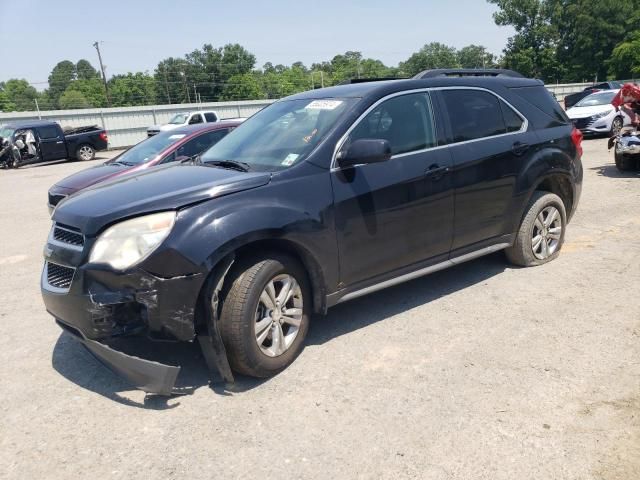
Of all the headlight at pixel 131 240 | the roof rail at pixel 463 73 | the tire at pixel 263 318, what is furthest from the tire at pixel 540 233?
the headlight at pixel 131 240

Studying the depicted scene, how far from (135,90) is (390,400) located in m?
102

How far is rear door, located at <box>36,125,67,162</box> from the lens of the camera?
2034 cm

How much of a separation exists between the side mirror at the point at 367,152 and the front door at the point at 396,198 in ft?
0.41

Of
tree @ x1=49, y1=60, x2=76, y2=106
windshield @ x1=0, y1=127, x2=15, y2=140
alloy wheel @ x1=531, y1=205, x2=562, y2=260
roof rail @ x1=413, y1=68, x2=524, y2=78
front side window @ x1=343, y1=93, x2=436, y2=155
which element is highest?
tree @ x1=49, y1=60, x2=76, y2=106

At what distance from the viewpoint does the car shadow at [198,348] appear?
3428mm

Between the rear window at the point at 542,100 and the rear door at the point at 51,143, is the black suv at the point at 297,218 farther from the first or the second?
the rear door at the point at 51,143

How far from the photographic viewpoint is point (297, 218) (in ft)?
11.4

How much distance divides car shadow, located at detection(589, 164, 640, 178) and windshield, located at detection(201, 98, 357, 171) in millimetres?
8148

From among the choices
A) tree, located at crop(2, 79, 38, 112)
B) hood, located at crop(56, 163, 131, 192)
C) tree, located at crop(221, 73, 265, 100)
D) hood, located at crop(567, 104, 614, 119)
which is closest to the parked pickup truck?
hood, located at crop(56, 163, 131, 192)

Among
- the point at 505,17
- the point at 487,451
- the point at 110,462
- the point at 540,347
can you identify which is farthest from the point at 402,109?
the point at 505,17

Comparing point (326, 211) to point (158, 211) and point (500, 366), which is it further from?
point (500, 366)

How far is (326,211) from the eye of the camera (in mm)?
3631

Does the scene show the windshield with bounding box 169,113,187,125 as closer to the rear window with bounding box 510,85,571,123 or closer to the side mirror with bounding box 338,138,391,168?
the rear window with bounding box 510,85,571,123

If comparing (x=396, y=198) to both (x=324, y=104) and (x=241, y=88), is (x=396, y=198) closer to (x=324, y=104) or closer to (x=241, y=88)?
(x=324, y=104)
